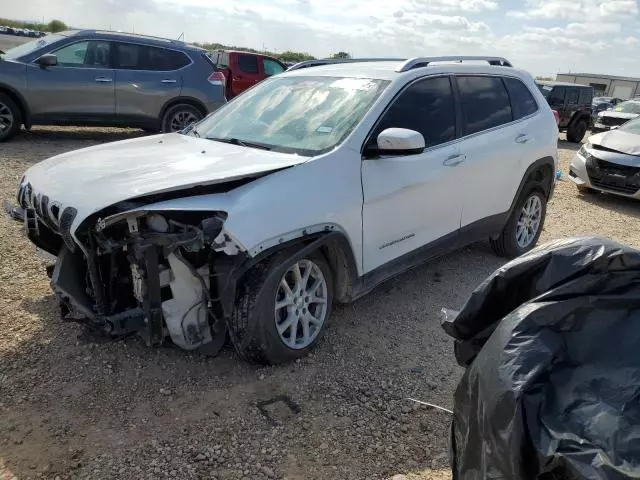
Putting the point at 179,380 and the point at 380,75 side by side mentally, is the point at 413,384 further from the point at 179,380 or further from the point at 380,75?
the point at 380,75

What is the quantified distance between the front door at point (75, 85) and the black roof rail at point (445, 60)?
22.6 feet

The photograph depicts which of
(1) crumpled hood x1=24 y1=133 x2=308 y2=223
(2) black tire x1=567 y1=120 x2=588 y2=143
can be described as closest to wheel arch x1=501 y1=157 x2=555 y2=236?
(1) crumpled hood x1=24 y1=133 x2=308 y2=223

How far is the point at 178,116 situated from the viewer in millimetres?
10461

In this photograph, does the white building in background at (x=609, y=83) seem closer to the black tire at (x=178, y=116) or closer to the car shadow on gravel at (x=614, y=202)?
the car shadow on gravel at (x=614, y=202)

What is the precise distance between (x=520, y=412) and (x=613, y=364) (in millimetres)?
341

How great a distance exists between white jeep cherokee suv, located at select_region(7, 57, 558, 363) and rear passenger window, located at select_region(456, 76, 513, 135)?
0.02 meters

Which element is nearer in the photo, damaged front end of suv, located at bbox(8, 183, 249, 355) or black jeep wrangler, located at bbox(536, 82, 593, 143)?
damaged front end of suv, located at bbox(8, 183, 249, 355)

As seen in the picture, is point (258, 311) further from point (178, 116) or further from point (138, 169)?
point (178, 116)

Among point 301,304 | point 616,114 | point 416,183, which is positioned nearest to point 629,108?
point 616,114

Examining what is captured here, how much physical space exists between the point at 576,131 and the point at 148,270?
18701 millimetres

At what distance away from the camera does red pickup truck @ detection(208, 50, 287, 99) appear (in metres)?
14.0

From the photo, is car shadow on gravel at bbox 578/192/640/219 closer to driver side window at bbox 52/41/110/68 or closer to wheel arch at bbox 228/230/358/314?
wheel arch at bbox 228/230/358/314

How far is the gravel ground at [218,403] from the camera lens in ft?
8.68

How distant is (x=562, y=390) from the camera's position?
1.71 meters
